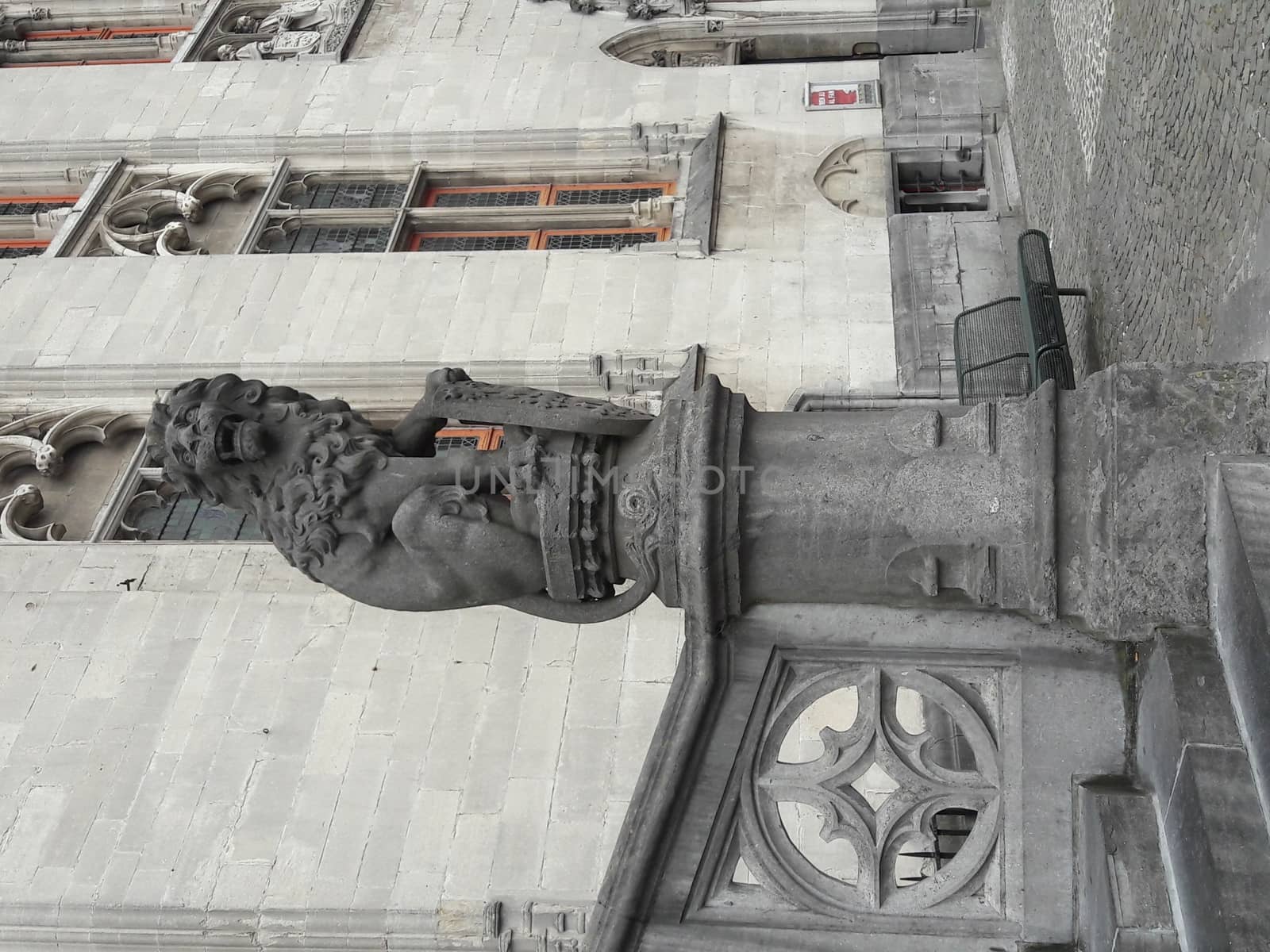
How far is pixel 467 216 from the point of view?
1162cm

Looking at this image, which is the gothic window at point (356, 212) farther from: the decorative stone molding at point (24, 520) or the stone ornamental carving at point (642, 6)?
the decorative stone molding at point (24, 520)

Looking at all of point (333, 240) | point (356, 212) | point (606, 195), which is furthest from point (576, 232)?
point (333, 240)

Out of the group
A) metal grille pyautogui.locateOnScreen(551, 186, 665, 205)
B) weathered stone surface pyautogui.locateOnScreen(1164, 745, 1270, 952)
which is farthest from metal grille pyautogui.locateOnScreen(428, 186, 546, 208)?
weathered stone surface pyautogui.locateOnScreen(1164, 745, 1270, 952)

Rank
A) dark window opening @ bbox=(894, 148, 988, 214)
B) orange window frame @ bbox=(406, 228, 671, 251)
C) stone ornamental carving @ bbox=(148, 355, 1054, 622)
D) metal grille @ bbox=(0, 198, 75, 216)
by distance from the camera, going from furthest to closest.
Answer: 1. metal grille @ bbox=(0, 198, 75, 216)
2. orange window frame @ bbox=(406, 228, 671, 251)
3. dark window opening @ bbox=(894, 148, 988, 214)
4. stone ornamental carving @ bbox=(148, 355, 1054, 622)

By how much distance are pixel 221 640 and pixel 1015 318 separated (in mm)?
6457

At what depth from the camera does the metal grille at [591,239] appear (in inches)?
442

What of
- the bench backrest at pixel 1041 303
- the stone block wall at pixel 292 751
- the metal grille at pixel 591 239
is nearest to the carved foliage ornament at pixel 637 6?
the metal grille at pixel 591 239

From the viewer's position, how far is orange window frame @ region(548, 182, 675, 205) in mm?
11695

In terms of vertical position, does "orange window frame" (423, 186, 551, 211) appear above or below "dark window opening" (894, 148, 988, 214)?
below

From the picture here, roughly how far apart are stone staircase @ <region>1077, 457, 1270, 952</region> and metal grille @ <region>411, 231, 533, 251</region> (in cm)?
903

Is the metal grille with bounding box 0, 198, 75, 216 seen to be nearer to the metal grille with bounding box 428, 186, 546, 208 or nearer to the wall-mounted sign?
the metal grille with bounding box 428, 186, 546, 208

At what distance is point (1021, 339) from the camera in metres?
8.12

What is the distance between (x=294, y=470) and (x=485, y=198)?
8.82 meters

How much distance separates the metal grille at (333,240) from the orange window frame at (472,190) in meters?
0.66
